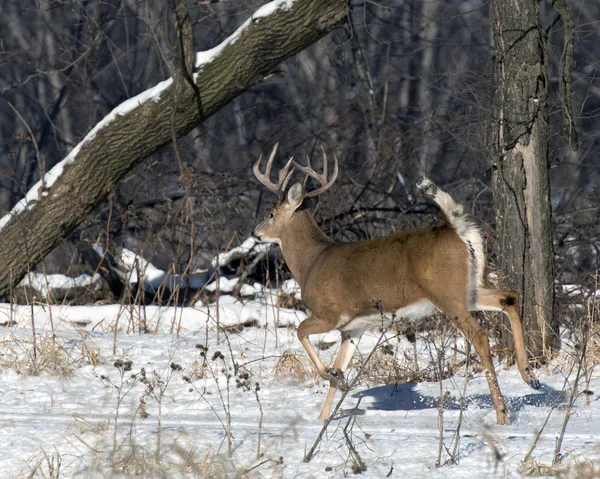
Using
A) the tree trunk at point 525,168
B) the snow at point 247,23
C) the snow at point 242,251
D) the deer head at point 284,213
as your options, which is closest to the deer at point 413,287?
the deer head at point 284,213

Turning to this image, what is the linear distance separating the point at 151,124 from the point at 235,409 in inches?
150

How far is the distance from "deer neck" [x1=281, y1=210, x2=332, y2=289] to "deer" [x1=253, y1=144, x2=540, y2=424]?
0.21 meters

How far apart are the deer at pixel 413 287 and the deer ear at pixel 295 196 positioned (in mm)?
655

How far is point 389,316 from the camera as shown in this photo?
6.24m

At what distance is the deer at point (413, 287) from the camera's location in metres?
5.68

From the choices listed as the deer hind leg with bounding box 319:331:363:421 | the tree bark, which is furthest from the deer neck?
the tree bark

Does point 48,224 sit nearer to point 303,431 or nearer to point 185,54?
point 185,54

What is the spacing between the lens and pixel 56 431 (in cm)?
523

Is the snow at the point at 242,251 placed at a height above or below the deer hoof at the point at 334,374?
above

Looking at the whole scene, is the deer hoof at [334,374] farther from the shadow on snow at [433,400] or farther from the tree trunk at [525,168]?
the tree trunk at [525,168]

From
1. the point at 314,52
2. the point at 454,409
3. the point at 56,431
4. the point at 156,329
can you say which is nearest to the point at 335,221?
the point at 156,329

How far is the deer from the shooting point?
5680 millimetres

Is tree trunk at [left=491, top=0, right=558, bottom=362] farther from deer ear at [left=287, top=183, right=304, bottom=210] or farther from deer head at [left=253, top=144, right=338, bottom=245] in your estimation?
deer ear at [left=287, top=183, right=304, bottom=210]

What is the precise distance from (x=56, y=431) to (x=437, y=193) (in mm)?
2499
